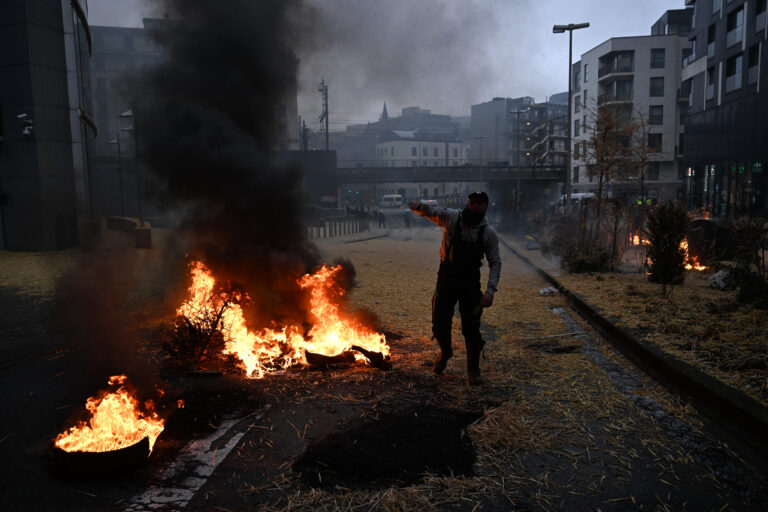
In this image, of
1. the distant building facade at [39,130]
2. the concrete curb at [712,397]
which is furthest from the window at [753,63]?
the distant building facade at [39,130]

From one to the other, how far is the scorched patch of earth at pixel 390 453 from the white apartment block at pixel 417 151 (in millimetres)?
84173

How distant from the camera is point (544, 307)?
922 cm

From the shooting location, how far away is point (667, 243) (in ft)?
32.2

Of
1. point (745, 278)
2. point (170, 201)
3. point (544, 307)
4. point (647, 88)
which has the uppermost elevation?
point (647, 88)

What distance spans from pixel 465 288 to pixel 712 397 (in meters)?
2.38

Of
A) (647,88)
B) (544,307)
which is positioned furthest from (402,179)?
(544,307)

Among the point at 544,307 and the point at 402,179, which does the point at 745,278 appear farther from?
the point at 402,179

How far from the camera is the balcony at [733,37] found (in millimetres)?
27819

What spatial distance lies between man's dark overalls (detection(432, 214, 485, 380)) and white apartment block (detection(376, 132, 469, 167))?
3260 inches

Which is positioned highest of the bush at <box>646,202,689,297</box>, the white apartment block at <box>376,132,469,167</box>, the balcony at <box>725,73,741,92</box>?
the white apartment block at <box>376,132,469,167</box>

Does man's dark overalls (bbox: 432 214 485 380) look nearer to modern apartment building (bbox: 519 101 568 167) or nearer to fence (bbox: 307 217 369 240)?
fence (bbox: 307 217 369 240)

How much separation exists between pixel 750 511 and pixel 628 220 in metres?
10.1

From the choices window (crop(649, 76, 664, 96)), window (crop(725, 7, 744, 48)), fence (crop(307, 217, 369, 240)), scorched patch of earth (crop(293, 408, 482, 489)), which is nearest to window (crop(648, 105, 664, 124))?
window (crop(649, 76, 664, 96))

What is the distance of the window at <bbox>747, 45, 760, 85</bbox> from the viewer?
85.3 ft
